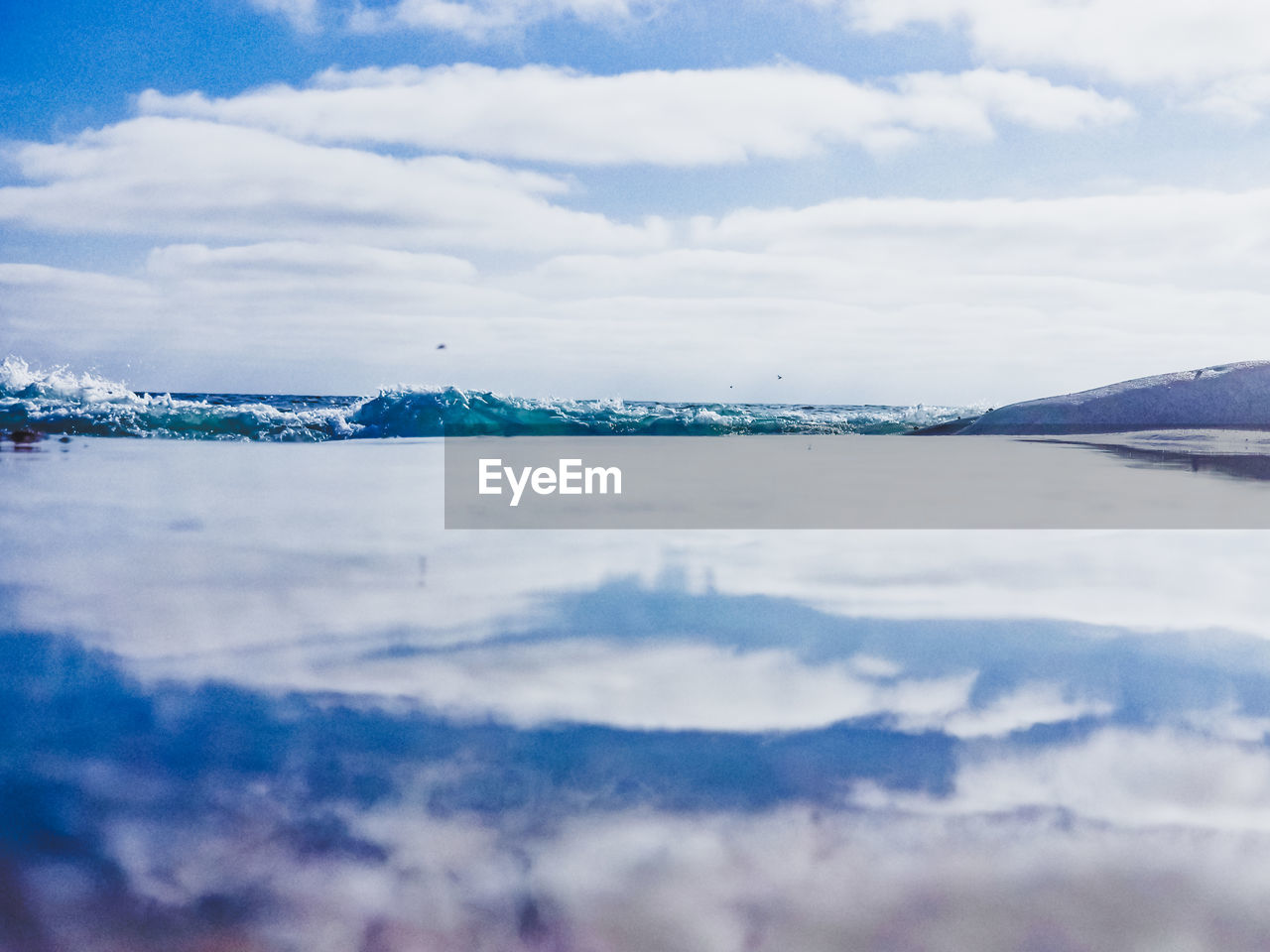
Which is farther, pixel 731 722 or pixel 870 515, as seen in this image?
pixel 870 515

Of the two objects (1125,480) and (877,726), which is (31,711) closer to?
(877,726)

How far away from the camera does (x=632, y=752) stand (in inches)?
82.2

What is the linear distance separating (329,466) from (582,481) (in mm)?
3107

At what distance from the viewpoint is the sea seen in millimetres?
1476

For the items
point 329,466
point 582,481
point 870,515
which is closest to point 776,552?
point 870,515

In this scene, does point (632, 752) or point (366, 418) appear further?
point (366, 418)

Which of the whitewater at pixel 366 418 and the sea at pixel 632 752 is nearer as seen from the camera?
the sea at pixel 632 752

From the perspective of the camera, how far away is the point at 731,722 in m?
2.29

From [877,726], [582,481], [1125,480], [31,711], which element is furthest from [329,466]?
[877,726]

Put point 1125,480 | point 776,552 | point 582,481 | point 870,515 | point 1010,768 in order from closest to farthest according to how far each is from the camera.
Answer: point 1010,768 → point 776,552 → point 870,515 → point 1125,480 → point 582,481

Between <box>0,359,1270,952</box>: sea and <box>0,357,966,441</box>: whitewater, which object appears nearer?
<box>0,359,1270,952</box>: sea

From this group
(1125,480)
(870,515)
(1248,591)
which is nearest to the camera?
(1248,591)

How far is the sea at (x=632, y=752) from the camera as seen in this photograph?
1476 millimetres

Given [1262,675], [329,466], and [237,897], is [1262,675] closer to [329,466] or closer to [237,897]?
[237,897]
